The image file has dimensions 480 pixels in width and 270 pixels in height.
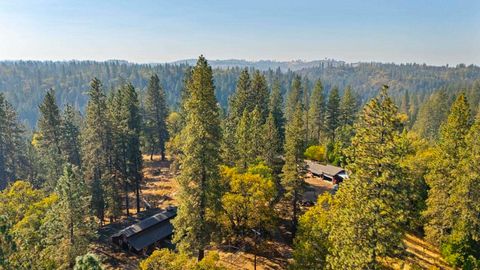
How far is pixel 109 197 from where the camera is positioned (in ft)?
124

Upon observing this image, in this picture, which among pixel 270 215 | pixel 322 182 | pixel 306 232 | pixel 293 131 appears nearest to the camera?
pixel 306 232

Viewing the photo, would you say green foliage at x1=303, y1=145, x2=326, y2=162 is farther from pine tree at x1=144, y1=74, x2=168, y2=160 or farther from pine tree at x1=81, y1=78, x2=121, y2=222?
pine tree at x1=81, y1=78, x2=121, y2=222

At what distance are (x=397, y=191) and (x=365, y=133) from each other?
11.0 feet

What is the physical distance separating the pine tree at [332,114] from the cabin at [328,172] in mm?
11768

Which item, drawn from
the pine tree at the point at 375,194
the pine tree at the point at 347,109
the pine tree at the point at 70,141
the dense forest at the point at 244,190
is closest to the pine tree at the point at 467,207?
the dense forest at the point at 244,190

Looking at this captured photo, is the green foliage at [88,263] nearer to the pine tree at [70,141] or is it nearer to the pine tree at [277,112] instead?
the pine tree at [70,141]

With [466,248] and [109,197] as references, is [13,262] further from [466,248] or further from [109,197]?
[466,248]

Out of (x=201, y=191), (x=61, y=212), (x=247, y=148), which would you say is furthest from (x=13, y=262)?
(x=247, y=148)

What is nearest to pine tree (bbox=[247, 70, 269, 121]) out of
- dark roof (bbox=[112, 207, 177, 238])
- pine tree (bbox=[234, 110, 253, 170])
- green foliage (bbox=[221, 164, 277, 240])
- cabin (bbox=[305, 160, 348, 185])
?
cabin (bbox=[305, 160, 348, 185])

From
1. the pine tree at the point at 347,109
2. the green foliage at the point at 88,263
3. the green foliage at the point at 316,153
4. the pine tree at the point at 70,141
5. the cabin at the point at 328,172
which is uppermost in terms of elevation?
the pine tree at the point at 347,109

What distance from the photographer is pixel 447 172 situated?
30.5 meters

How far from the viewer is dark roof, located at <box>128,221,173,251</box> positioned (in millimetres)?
33531

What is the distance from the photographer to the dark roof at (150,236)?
3353 centimetres

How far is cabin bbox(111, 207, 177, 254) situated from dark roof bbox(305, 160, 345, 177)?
26710mm
